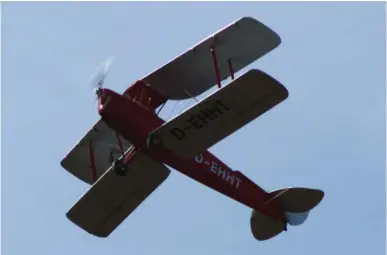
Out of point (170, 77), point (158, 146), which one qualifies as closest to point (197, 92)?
point (170, 77)

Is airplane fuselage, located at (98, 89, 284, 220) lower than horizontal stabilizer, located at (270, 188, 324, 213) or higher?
higher

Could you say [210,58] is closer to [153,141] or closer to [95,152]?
[153,141]

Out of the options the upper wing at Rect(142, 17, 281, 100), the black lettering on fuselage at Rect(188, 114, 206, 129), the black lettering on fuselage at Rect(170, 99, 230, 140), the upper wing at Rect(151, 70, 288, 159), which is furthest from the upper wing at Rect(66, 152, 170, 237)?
the upper wing at Rect(142, 17, 281, 100)

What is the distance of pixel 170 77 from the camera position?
19.7 m

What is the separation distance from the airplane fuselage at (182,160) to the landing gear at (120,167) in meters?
0.57

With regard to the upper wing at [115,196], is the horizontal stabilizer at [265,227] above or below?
below

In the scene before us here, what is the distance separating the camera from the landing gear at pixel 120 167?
755 inches

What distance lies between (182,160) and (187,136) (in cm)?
84

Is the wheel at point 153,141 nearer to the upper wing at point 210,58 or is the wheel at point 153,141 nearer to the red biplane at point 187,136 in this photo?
the red biplane at point 187,136

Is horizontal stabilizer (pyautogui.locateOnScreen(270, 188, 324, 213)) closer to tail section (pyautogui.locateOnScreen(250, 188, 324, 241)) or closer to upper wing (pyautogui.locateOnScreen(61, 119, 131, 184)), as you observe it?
tail section (pyautogui.locateOnScreen(250, 188, 324, 241))

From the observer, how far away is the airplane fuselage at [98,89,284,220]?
18.3 m

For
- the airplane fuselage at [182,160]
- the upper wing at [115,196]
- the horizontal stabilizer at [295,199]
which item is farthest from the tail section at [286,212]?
the upper wing at [115,196]

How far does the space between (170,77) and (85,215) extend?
3.00 metres

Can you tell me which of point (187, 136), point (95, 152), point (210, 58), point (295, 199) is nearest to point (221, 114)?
point (187, 136)
